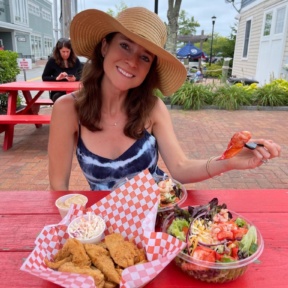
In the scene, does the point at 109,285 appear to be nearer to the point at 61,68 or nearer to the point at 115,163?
the point at 115,163

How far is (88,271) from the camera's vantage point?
2.72ft

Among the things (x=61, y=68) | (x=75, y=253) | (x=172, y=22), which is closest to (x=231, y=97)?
(x=172, y=22)

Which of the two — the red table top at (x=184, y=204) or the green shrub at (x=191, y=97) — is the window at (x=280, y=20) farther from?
the red table top at (x=184, y=204)

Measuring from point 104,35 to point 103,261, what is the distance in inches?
49.9

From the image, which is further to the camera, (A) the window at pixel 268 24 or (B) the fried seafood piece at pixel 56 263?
(A) the window at pixel 268 24

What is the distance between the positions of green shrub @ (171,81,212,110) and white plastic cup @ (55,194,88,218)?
661 cm

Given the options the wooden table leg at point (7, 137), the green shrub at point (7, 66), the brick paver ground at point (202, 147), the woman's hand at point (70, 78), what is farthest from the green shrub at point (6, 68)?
the wooden table leg at point (7, 137)

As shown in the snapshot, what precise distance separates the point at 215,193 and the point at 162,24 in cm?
94

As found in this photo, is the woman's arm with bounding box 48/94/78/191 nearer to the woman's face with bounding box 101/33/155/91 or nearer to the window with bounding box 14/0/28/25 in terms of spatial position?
the woman's face with bounding box 101/33/155/91

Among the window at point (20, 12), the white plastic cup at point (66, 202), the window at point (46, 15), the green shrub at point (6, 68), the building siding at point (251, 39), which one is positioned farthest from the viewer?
the window at point (46, 15)

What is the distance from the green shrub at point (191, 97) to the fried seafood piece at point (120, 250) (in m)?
6.88

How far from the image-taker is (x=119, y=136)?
172 cm

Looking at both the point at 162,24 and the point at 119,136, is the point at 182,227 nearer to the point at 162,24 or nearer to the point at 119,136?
the point at 119,136

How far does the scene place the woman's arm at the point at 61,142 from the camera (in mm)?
1673
